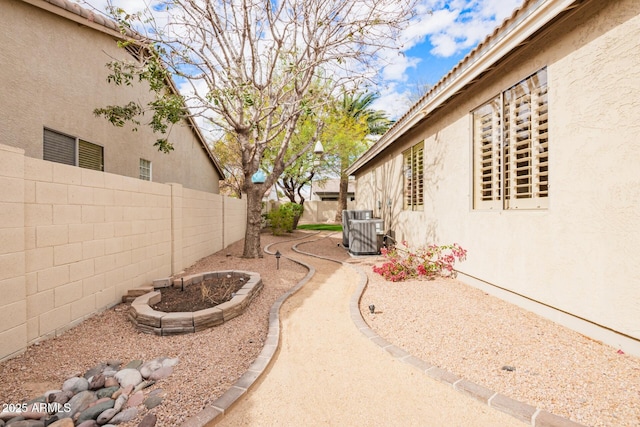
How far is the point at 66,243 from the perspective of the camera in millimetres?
3723

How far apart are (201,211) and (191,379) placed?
6.31 m

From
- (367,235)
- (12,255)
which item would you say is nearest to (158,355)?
(12,255)

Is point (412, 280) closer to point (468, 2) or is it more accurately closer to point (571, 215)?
point (571, 215)

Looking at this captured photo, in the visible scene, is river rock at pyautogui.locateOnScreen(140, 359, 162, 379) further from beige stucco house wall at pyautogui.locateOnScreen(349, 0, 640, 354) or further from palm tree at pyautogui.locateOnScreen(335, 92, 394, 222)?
palm tree at pyautogui.locateOnScreen(335, 92, 394, 222)

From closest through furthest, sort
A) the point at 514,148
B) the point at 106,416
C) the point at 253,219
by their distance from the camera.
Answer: the point at 106,416, the point at 514,148, the point at 253,219

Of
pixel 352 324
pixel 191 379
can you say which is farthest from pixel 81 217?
pixel 352 324

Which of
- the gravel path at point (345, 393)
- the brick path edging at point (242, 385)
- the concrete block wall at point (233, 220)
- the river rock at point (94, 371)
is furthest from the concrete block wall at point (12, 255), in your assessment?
the concrete block wall at point (233, 220)

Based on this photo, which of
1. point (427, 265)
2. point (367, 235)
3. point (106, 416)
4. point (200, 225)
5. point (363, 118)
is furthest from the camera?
point (363, 118)

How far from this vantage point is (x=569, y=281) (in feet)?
12.0

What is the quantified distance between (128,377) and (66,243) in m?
2.12

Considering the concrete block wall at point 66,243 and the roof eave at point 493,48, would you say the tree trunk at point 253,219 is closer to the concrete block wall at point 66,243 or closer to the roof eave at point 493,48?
the concrete block wall at point 66,243

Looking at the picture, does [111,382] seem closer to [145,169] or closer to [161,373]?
[161,373]

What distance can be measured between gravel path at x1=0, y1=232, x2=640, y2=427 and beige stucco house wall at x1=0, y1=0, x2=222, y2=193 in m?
4.46

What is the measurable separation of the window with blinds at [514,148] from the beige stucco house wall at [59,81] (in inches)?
349
